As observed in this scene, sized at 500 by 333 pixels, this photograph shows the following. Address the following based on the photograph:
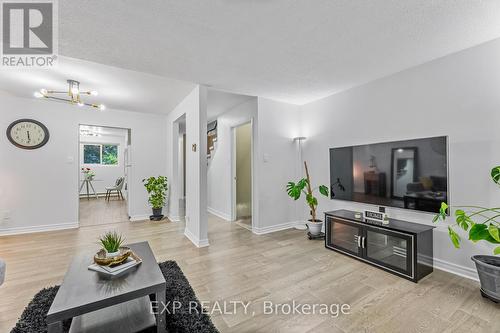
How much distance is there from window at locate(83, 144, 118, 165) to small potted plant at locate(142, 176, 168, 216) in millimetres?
5257

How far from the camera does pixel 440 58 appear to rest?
242 cm

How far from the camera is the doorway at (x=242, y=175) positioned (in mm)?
4738

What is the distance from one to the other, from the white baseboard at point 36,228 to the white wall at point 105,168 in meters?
4.68

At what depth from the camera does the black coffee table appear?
1.16m

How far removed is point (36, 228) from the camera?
387cm

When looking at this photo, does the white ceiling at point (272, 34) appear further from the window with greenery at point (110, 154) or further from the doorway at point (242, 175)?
the window with greenery at point (110, 154)

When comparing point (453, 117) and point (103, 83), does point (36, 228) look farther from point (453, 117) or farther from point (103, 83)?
point (453, 117)

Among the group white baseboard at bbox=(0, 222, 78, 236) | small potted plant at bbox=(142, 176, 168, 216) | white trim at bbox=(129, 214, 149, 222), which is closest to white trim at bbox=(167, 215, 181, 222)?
small potted plant at bbox=(142, 176, 168, 216)

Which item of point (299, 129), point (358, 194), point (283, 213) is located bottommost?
point (283, 213)

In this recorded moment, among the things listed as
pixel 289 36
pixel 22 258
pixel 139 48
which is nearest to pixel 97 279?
pixel 139 48

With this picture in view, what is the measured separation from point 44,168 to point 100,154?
5191 mm

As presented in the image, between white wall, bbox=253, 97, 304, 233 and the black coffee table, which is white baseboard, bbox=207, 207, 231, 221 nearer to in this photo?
white wall, bbox=253, 97, 304, 233

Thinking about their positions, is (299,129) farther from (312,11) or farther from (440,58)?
(312,11)

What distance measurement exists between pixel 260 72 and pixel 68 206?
441cm
